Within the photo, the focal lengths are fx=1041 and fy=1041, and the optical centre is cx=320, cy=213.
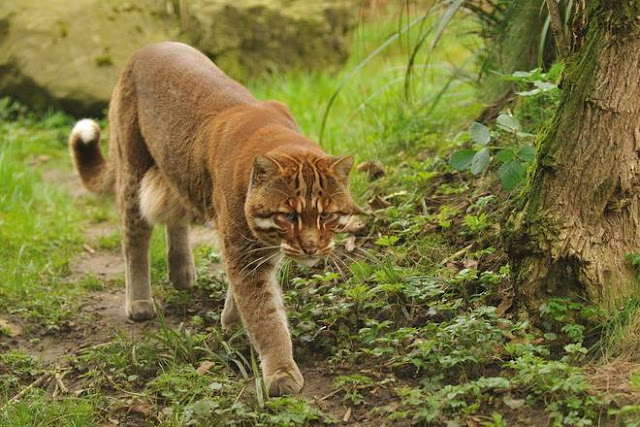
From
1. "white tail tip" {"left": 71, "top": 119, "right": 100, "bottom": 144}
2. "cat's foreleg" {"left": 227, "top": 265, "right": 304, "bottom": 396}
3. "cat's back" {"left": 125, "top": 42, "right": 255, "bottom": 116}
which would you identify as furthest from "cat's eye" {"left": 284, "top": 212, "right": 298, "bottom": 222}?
"white tail tip" {"left": 71, "top": 119, "right": 100, "bottom": 144}

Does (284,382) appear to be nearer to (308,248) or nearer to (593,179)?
(308,248)

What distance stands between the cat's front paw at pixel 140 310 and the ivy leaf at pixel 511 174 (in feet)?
8.02

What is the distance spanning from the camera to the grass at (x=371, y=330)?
4.23 metres

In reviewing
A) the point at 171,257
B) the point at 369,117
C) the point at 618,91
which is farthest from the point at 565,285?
the point at 369,117

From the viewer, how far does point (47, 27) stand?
1030 centimetres

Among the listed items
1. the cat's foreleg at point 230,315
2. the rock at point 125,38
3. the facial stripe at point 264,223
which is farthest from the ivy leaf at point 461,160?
the rock at point 125,38

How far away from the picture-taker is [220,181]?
5.20 m

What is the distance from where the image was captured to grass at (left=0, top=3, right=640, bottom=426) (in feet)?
13.9

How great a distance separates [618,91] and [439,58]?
5.40 meters

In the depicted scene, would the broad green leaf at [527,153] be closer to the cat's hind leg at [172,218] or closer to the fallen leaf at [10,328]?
the cat's hind leg at [172,218]

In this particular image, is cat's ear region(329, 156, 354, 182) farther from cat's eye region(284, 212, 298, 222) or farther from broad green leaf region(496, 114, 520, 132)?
broad green leaf region(496, 114, 520, 132)

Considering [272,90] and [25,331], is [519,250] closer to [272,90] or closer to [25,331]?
[25,331]

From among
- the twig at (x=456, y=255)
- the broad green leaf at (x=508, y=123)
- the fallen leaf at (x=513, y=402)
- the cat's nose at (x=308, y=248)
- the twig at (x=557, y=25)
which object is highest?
the twig at (x=557, y=25)

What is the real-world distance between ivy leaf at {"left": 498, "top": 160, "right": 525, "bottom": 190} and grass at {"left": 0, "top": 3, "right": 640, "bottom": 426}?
0.91 feet
